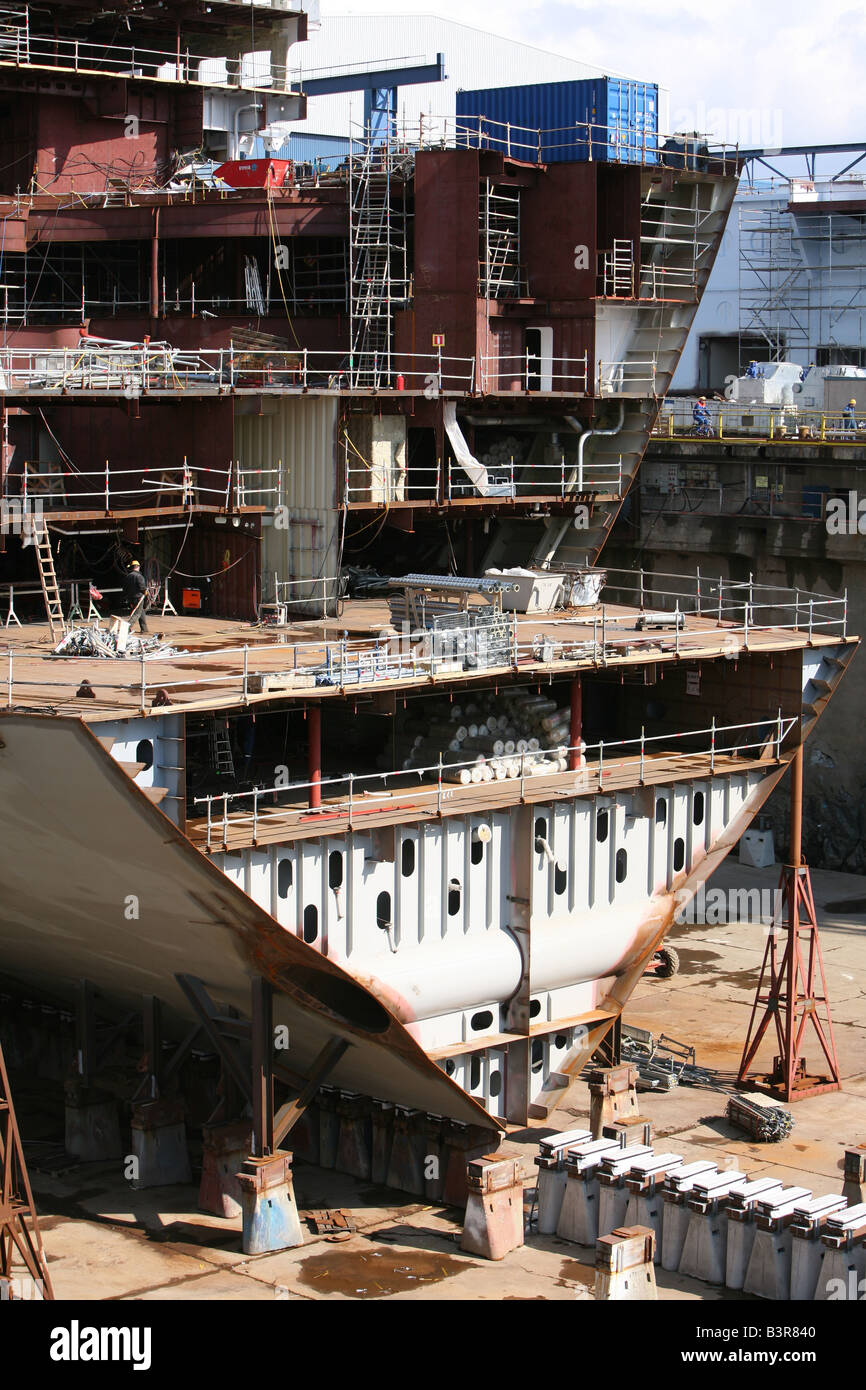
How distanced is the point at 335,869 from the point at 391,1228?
4886 mm

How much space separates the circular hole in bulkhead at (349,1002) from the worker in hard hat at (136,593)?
6819mm

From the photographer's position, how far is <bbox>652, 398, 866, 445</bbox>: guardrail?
5194 centimetres

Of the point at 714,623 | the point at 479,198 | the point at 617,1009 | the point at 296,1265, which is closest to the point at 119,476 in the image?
the point at 479,198

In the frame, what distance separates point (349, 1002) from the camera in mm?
27266

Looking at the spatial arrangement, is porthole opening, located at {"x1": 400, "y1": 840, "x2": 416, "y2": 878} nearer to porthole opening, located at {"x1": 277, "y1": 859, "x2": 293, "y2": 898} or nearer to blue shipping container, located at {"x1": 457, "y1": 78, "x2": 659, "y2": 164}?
porthole opening, located at {"x1": 277, "y1": 859, "x2": 293, "y2": 898}

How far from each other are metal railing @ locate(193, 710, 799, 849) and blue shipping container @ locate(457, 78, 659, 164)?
12296 mm

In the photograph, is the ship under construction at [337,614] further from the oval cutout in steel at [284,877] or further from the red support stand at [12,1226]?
the red support stand at [12,1226]

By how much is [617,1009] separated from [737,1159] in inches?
128

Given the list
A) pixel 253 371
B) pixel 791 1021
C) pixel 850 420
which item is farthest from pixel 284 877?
pixel 850 420

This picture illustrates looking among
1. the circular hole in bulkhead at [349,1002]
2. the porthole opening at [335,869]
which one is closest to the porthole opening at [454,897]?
the circular hole in bulkhead at [349,1002]

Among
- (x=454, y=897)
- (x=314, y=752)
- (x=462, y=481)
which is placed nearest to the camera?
(x=314, y=752)

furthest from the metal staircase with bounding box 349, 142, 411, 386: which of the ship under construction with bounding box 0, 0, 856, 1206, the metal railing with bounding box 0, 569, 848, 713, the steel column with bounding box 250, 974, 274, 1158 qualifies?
the steel column with bounding box 250, 974, 274, 1158

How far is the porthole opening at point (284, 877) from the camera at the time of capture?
25516 mm

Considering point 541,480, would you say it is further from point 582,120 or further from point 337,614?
point 582,120
